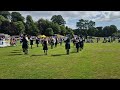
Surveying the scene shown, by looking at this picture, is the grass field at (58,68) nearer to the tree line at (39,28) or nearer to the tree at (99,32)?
the tree line at (39,28)

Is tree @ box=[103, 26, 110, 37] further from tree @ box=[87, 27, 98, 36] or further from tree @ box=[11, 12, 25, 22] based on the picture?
tree @ box=[11, 12, 25, 22]

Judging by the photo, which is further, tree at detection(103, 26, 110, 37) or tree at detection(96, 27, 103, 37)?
tree at detection(103, 26, 110, 37)

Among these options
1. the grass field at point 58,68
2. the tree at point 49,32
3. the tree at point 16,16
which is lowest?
the grass field at point 58,68

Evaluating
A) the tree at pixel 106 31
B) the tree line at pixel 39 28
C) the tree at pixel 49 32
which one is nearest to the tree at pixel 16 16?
the tree line at pixel 39 28

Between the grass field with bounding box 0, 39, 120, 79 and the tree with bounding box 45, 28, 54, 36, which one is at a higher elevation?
the tree with bounding box 45, 28, 54, 36

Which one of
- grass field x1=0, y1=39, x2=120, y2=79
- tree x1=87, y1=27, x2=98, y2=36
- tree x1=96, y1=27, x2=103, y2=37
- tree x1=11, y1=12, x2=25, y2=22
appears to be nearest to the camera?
grass field x1=0, y1=39, x2=120, y2=79

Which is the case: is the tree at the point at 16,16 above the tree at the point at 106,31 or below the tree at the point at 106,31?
above

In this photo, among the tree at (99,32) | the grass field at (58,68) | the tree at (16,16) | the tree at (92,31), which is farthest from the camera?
the tree at (16,16)

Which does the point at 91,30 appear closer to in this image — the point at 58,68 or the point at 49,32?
the point at 49,32

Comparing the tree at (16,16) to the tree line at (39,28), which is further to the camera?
the tree at (16,16)

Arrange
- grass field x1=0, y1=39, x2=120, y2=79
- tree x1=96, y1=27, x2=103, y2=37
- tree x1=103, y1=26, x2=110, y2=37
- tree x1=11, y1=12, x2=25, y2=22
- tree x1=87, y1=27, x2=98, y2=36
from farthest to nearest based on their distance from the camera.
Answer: tree x1=103, y1=26, x2=110, y2=37 < tree x1=11, y1=12, x2=25, y2=22 < tree x1=96, y1=27, x2=103, y2=37 < tree x1=87, y1=27, x2=98, y2=36 < grass field x1=0, y1=39, x2=120, y2=79

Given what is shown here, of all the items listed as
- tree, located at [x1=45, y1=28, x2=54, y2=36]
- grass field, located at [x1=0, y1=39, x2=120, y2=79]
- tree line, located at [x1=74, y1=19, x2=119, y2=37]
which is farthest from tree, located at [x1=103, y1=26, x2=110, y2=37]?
grass field, located at [x1=0, y1=39, x2=120, y2=79]
